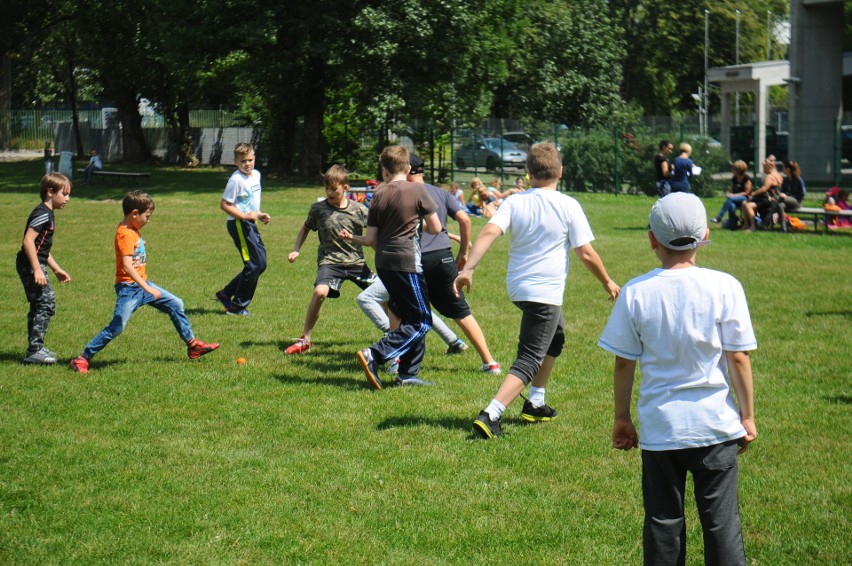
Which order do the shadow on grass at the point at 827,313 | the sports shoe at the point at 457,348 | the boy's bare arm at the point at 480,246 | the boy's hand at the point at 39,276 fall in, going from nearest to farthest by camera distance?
1. the boy's bare arm at the point at 480,246
2. the boy's hand at the point at 39,276
3. the sports shoe at the point at 457,348
4. the shadow on grass at the point at 827,313

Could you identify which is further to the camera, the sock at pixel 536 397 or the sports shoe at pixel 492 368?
the sports shoe at pixel 492 368

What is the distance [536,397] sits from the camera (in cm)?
720

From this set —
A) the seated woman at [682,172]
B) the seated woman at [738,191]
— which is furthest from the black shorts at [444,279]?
the seated woman at [738,191]

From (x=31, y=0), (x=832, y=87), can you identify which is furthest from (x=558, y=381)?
(x=31, y=0)

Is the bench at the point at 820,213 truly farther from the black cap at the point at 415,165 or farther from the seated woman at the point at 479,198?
the black cap at the point at 415,165

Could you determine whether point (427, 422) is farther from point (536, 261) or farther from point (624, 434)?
point (624, 434)

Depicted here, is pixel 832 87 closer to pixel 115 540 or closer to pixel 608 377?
pixel 608 377

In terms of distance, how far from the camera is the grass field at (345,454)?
16.4ft

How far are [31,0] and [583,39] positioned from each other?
2615 centimetres

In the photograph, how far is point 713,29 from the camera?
211ft

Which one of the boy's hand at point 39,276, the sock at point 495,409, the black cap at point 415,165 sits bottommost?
the sock at point 495,409

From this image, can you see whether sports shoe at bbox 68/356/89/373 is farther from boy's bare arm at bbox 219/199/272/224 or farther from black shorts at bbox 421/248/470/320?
boy's bare arm at bbox 219/199/272/224

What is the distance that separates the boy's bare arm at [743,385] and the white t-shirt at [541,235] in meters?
2.77

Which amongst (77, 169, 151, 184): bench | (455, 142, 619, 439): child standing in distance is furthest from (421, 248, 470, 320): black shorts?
(77, 169, 151, 184): bench
